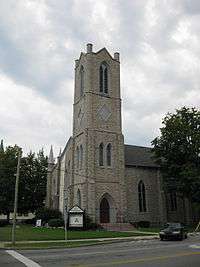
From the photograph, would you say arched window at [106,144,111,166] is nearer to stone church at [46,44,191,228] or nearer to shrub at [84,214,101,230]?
stone church at [46,44,191,228]

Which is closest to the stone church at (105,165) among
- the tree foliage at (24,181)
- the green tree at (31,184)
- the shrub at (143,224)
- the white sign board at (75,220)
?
the shrub at (143,224)

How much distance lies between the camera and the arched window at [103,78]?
45562 mm

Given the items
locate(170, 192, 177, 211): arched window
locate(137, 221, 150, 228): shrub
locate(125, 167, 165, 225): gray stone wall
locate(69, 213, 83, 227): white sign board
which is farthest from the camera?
locate(170, 192, 177, 211): arched window

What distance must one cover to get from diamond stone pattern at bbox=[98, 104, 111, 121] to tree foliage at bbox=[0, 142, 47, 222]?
68.5ft

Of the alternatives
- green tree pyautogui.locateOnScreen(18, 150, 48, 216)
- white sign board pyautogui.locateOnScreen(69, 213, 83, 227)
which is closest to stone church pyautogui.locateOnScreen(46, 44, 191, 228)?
white sign board pyautogui.locateOnScreen(69, 213, 83, 227)

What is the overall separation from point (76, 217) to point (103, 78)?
20.0m

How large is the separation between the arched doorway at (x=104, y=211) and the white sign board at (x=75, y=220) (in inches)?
248

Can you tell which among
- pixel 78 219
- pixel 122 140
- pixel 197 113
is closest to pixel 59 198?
pixel 122 140

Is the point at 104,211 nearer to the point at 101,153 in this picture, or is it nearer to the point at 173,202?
the point at 101,153

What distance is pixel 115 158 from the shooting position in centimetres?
4253

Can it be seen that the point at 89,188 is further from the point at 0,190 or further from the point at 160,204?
the point at 0,190

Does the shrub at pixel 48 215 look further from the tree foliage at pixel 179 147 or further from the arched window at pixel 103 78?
the arched window at pixel 103 78

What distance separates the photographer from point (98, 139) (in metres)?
42.1

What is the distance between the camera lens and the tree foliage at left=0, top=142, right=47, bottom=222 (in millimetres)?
57094
